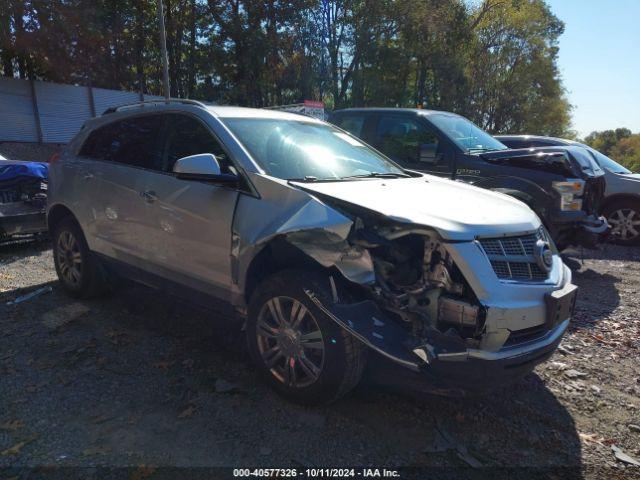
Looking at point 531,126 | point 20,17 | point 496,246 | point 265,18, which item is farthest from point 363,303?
point 531,126

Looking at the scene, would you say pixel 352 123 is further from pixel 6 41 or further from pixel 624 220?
pixel 6 41

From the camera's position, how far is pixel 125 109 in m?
4.61

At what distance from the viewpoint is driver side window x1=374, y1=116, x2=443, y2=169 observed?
6328 mm

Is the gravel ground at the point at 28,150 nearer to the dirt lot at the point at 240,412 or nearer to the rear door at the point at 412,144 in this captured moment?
the rear door at the point at 412,144

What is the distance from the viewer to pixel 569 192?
18.4 feet

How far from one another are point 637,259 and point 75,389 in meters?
7.91

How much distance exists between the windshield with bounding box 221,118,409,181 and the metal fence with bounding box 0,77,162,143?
46.6ft

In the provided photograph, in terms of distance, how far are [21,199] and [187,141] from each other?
4315 mm

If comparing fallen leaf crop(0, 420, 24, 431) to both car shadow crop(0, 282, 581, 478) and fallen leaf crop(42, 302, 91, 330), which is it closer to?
car shadow crop(0, 282, 581, 478)

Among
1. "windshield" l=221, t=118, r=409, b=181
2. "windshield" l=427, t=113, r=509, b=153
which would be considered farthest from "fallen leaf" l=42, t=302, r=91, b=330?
"windshield" l=427, t=113, r=509, b=153

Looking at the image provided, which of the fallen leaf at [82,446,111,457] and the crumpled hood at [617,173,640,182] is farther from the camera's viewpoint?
the crumpled hood at [617,173,640,182]

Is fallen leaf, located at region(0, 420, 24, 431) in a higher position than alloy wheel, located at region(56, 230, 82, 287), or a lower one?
lower

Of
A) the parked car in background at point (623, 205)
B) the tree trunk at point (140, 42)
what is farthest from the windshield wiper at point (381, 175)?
the tree trunk at point (140, 42)

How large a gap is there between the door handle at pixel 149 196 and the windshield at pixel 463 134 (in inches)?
160
